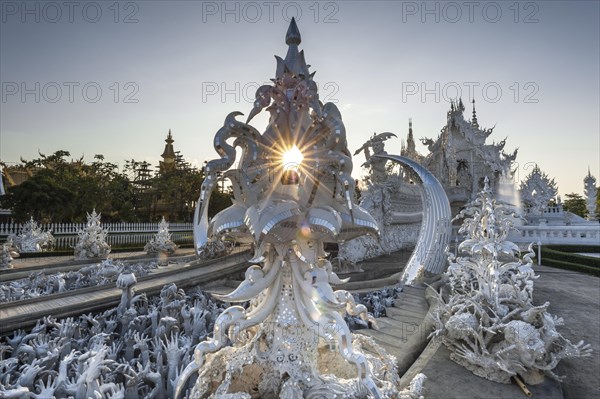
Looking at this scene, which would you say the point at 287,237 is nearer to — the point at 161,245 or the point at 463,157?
the point at 161,245

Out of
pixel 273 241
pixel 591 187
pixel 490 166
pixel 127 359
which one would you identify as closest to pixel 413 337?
pixel 273 241

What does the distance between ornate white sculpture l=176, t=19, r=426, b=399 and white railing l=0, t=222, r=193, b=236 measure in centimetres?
2505

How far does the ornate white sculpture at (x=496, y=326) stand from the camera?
4.45 meters

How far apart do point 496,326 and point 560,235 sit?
20844 millimetres

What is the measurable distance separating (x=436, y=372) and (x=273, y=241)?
3.23 m

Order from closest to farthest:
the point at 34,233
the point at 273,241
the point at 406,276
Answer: the point at 273,241 < the point at 406,276 < the point at 34,233

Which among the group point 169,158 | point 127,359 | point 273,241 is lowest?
point 127,359

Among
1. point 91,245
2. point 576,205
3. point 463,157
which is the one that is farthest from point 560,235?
point 576,205

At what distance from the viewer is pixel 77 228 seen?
26594 millimetres

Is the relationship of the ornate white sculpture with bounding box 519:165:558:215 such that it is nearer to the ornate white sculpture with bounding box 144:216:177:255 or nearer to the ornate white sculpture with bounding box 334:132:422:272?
the ornate white sculpture with bounding box 334:132:422:272

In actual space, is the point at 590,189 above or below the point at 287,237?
above

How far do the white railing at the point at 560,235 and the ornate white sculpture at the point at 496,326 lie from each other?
16.4 metres

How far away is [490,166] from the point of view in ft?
108

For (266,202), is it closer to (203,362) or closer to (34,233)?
(203,362)
